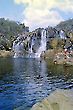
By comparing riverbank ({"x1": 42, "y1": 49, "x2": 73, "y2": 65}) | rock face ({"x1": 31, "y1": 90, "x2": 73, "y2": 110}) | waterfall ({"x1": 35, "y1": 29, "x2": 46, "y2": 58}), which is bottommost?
rock face ({"x1": 31, "y1": 90, "x2": 73, "y2": 110})

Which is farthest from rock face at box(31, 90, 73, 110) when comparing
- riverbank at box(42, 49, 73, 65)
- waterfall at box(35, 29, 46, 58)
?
waterfall at box(35, 29, 46, 58)

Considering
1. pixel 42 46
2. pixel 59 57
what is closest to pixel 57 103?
pixel 59 57

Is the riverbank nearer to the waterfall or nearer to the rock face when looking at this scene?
the waterfall

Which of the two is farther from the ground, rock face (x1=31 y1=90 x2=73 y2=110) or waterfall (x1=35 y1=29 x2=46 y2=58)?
waterfall (x1=35 y1=29 x2=46 y2=58)

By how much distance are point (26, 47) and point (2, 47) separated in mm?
20006

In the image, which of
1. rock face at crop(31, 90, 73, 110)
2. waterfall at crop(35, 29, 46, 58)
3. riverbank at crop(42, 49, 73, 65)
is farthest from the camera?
waterfall at crop(35, 29, 46, 58)

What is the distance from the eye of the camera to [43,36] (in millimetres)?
165750

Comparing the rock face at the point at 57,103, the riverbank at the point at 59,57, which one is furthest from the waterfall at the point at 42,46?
the rock face at the point at 57,103

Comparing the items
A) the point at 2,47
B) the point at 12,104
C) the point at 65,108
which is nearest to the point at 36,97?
the point at 12,104

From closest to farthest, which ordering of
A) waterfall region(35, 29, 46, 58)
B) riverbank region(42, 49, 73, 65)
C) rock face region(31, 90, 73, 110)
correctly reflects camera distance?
1. rock face region(31, 90, 73, 110)
2. riverbank region(42, 49, 73, 65)
3. waterfall region(35, 29, 46, 58)

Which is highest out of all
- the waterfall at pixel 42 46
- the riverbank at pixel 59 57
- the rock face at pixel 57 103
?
the waterfall at pixel 42 46

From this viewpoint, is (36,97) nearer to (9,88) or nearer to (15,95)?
(15,95)

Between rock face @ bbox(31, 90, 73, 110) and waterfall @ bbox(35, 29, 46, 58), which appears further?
waterfall @ bbox(35, 29, 46, 58)

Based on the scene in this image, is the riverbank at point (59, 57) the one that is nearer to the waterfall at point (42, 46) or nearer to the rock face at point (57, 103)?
the waterfall at point (42, 46)
